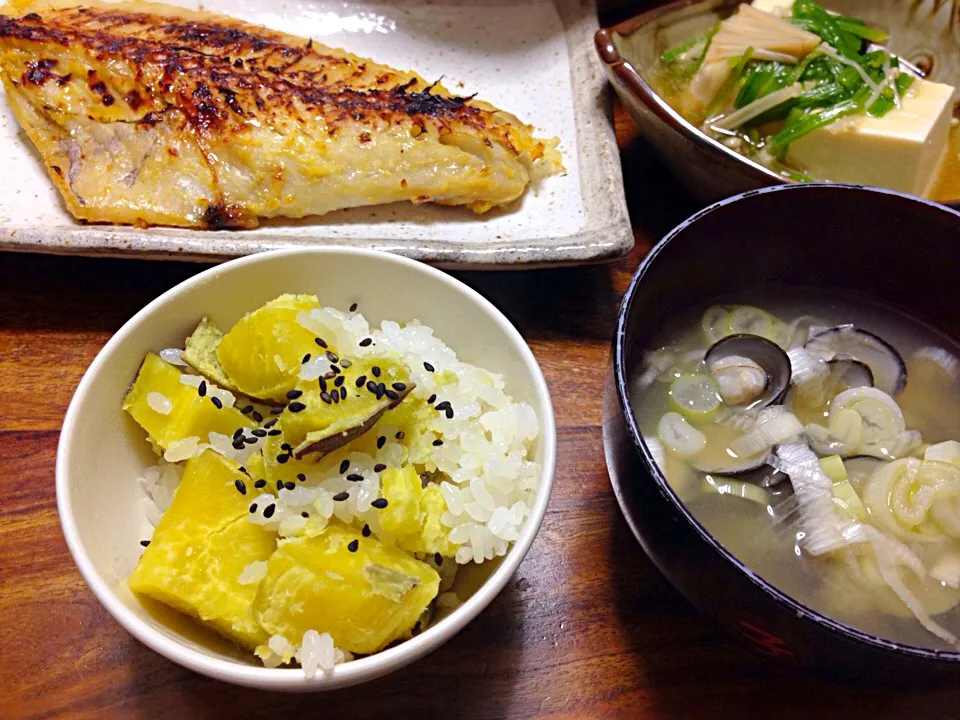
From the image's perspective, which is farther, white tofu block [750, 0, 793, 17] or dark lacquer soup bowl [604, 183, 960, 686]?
white tofu block [750, 0, 793, 17]

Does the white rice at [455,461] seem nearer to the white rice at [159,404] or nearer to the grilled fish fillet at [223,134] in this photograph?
the white rice at [159,404]

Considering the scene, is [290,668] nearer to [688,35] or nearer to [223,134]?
[223,134]

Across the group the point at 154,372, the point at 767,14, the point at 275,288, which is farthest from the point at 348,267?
the point at 767,14

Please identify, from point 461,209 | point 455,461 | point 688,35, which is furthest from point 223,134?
point 688,35

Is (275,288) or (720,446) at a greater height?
(275,288)

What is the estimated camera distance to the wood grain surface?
130 cm

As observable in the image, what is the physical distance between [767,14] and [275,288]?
1.96 m

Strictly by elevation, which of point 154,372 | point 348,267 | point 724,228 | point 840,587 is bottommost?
point 840,587

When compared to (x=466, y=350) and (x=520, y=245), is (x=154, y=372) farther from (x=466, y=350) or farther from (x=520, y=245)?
(x=520, y=245)

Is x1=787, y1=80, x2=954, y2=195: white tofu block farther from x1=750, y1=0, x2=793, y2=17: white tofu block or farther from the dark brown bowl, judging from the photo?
x1=750, y1=0, x2=793, y2=17: white tofu block

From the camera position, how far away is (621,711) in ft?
4.42

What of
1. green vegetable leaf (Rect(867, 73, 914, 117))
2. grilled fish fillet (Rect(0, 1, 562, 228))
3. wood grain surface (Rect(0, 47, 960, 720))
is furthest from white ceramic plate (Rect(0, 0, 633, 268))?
green vegetable leaf (Rect(867, 73, 914, 117))

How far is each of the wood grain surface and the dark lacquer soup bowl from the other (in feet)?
0.80

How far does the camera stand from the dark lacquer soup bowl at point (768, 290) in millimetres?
1037
